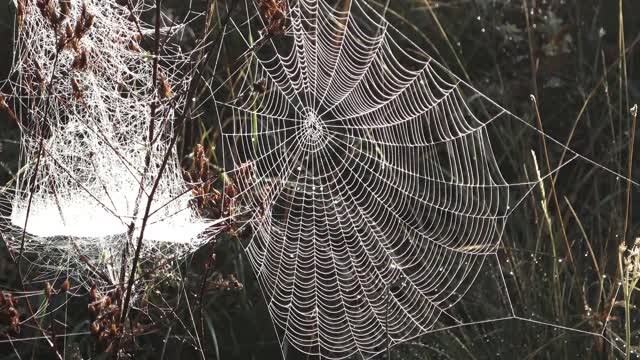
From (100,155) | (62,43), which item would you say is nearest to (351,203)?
(100,155)

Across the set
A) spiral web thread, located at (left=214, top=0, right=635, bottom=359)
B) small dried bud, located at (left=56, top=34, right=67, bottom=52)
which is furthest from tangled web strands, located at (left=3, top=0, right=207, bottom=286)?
spiral web thread, located at (left=214, top=0, right=635, bottom=359)

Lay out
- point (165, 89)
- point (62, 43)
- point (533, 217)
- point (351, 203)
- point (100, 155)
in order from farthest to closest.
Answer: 1. point (351, 203)
2. point (533, 217)
3. point (100, 155)
4. point (165, 89)
5. point (62, 43)

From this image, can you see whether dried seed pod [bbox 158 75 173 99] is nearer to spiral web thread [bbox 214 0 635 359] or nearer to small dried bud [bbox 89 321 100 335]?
small dried bud [bbox 89 321 100 335]

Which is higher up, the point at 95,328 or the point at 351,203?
the point at 351,203

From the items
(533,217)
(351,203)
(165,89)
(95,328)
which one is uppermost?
(165,89)

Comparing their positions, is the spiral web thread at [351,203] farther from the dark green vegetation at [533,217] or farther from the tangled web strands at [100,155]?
the tangled web strands at [100,155]

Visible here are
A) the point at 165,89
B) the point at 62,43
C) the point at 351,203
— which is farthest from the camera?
the point at 351,203

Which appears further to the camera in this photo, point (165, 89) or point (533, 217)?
point (533, 217)

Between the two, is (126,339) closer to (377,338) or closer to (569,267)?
(377,338)

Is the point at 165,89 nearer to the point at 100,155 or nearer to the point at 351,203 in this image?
the point at 100,155
